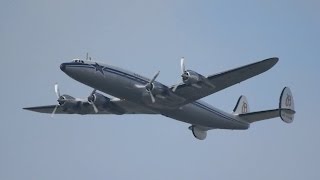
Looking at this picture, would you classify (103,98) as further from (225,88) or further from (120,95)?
(225,88)

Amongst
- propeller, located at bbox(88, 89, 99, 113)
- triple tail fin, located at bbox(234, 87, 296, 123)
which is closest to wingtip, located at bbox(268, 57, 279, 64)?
triple tail fin, located at bbox(234, 87, 296, 123)

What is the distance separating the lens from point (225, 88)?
41594 mm

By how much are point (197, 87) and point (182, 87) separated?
1.38 metres

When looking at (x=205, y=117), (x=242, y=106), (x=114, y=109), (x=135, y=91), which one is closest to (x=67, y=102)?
(x=114, y=109)

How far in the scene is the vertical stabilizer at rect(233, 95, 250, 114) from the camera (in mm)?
52744

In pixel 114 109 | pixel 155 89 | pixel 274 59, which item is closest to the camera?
pixel 274 59

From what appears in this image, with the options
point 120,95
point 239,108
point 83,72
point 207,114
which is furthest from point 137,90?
point 239,108

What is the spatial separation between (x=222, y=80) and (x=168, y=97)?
4480mm

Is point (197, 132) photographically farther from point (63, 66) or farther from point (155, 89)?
point (63, 66)

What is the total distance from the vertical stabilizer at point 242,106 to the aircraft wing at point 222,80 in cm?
1094

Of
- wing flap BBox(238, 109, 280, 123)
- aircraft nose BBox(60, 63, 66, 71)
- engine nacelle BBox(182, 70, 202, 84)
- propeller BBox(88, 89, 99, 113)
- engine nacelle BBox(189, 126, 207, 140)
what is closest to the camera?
aircraft nose BBox(60, 63, 66, 71)

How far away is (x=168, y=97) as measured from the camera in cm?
4172

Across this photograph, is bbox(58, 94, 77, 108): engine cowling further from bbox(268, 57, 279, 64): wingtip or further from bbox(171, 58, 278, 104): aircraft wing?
bbox(268, 57, 279, 64): wingtip

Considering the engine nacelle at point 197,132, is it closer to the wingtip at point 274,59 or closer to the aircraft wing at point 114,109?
the aircraft wing at point 114,109
